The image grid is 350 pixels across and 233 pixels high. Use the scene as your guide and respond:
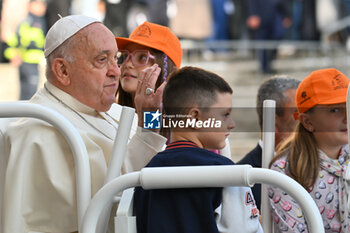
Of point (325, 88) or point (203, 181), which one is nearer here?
point (203, 181)

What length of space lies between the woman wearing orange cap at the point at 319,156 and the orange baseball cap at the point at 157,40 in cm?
66

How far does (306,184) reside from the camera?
3.14 metres

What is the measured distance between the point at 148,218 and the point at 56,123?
0.46 metres

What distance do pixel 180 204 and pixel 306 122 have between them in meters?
1.03

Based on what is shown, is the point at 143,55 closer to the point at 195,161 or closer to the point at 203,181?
the point at 195,161

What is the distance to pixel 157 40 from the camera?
12.2 ft

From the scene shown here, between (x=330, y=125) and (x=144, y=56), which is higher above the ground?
(x=144, y=56)

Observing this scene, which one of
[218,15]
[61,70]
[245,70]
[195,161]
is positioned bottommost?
[245,70]

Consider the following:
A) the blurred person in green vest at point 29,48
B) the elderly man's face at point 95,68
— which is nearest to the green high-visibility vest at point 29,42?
the blurred person in green vest at point 29,48

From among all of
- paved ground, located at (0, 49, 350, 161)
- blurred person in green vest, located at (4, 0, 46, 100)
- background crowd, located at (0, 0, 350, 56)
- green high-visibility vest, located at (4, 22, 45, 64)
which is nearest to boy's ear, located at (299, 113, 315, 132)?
blurred person in green vest, located at (4, 0, 46, 100)

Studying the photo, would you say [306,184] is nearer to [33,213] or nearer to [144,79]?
[144,79]

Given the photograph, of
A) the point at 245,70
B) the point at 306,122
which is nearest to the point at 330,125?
the point at 306,122

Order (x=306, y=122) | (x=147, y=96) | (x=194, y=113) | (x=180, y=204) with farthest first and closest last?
(x=306, y=122) < (x=147, y=96) < (x=194, y=113) < (x=180, y=204)

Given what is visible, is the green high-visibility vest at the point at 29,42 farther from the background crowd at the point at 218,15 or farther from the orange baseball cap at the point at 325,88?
the orange baseball cap at the point at 325,88
